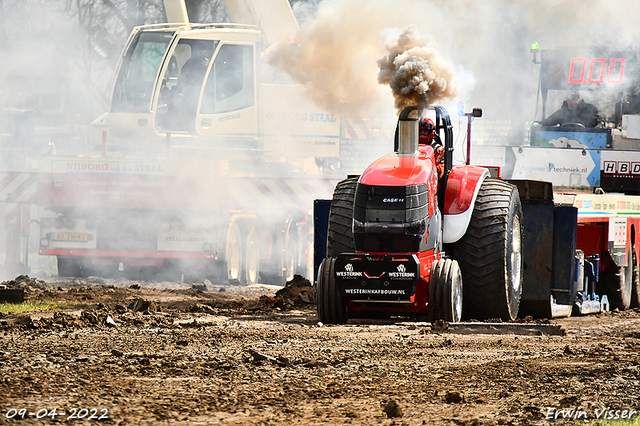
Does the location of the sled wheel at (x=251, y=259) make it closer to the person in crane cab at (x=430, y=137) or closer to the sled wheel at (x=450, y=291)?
the person in crane cab at (x=430, y=137)

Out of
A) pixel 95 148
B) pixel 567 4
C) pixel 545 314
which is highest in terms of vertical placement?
pixel 567 4

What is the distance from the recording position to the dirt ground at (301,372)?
457 cm

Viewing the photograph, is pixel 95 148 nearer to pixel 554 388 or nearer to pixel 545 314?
pixel 545 314

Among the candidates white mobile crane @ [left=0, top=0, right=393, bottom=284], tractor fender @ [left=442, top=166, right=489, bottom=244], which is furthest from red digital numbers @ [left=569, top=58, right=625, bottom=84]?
tractor fender @ [left=442, top=166, right=489, bottom=244]

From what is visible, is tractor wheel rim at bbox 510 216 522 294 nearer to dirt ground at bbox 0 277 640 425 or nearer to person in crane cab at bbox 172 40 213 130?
dirt ground at bbox 0 277 640 425

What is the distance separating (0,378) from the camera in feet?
16.9

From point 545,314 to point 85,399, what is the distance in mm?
5918

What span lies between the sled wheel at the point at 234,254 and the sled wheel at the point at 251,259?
0.32ft

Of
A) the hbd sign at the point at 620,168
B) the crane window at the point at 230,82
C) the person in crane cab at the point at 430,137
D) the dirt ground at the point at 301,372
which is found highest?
the crane window at the point at 230,82

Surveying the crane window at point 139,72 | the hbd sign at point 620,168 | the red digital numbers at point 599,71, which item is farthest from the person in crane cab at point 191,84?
the hbd sign at point 620,168

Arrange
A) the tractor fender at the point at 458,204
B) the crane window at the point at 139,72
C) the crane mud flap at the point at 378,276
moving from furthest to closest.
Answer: the crane window at the point at 139,72 < the tractor fender at the point at 458,204 < the crane mud flap at the point at 378,276

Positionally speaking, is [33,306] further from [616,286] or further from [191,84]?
[616,286]

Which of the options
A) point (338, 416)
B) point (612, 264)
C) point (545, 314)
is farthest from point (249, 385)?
point (612, 264)

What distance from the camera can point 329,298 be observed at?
7840 mm
